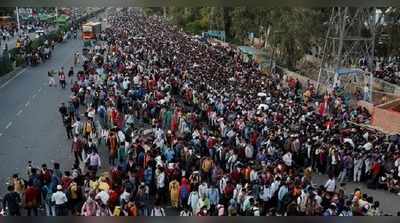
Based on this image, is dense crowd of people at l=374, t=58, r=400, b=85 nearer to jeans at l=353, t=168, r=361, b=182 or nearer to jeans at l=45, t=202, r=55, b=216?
jeans at l=353, t=168, r=361, b=182

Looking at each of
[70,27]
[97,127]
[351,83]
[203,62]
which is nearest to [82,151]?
[97,127]

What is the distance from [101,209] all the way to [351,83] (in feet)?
58.1

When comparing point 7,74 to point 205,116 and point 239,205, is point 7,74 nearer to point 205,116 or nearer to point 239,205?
point 205,116

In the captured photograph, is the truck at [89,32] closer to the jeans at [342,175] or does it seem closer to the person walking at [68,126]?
the person walking at [68,126]

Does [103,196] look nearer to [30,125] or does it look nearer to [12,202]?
[12,202]

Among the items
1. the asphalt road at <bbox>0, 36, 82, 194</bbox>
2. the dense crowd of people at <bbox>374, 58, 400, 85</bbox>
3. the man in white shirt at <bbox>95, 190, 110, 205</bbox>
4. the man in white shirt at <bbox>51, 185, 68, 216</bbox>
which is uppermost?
the man in white shirt at <bbox>95, 190, 110, 205</bbox>

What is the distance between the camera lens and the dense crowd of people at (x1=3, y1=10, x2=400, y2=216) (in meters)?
9.60

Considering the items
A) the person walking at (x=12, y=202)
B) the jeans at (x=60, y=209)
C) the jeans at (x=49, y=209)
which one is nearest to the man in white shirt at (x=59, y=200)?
the jeans at (x=60, y=209)

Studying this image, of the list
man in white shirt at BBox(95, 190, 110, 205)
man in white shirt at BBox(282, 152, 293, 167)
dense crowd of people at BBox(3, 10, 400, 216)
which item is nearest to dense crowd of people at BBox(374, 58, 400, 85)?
dense crowd of people at BBox(3, 10, 400, 216)

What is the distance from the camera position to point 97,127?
15.7 metres

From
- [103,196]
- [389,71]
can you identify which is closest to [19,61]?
[389,71]

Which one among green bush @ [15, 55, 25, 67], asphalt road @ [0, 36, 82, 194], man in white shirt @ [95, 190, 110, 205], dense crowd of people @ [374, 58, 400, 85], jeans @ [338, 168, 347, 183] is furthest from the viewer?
green bush @ [15, 55, 25, 67]

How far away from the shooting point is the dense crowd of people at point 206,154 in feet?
31.5

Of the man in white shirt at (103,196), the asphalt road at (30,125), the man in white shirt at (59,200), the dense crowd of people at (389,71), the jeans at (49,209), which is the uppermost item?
the man in white shirt at (103,196)
